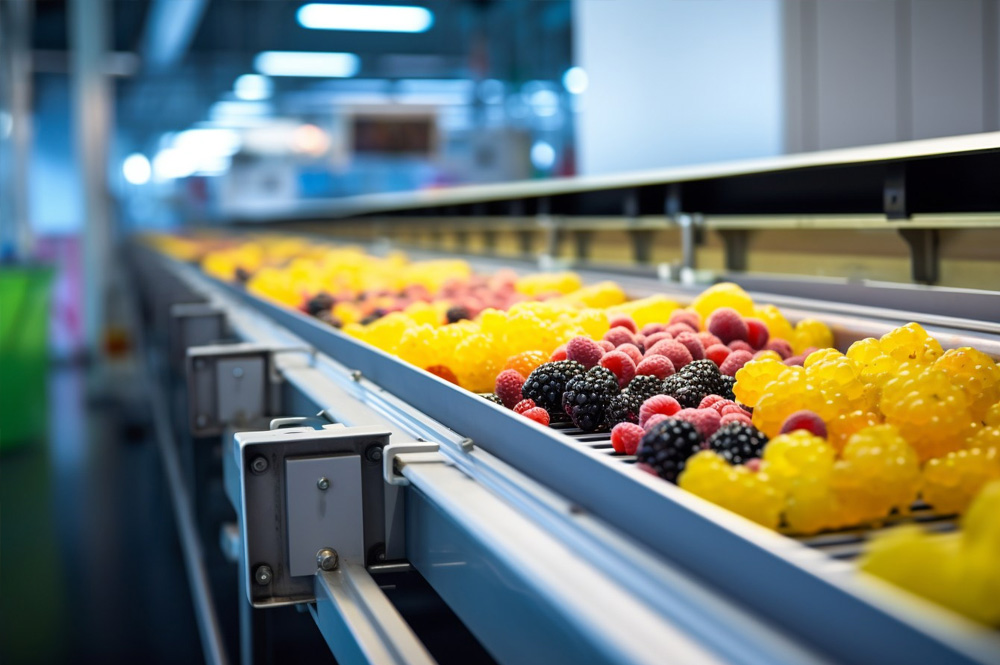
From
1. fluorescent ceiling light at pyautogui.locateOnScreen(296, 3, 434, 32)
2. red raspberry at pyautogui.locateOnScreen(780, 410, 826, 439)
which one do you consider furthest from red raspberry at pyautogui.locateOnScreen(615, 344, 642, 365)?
fluorescent ceiling light at pyautogui.locateOnScreen(296, 3, 434, 32)

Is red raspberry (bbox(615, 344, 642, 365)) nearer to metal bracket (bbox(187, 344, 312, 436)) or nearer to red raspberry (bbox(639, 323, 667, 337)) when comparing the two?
red raspberry (bbox(639, 323, 667, 337))

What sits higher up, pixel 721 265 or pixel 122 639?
pixel 721 265

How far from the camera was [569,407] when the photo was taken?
1.50 m

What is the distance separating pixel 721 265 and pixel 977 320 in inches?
71.1

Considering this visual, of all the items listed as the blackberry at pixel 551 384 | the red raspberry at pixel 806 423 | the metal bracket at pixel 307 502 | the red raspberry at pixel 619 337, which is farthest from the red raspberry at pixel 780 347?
the metal bracket at pixel 307 502

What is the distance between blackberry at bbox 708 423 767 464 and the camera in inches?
44.7

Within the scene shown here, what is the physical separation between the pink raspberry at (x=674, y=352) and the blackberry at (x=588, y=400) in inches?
11.0

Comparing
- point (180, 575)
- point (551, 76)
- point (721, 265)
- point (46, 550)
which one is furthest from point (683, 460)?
point (551, 76)

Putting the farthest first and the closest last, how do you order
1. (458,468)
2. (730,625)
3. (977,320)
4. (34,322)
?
(34,322), (977,320), (458,468), (730,625)

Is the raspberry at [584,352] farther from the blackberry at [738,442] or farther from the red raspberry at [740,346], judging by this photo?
the blackberry at [738,442]

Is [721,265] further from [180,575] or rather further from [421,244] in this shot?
[421,244]

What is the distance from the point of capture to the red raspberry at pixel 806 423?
117cm

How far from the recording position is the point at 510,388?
1.70 metres

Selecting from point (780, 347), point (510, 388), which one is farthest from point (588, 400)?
point (780, 347)
